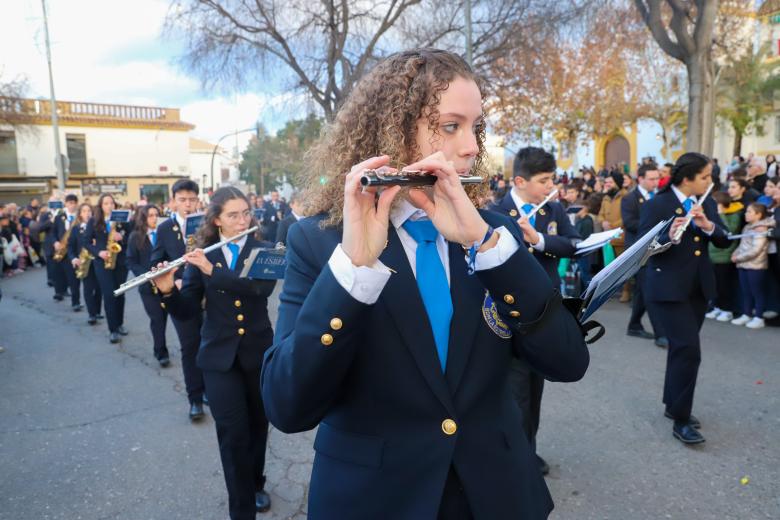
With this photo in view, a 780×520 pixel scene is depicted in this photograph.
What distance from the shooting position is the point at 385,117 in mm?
1551

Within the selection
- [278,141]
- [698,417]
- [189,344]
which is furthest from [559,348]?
[278,141]

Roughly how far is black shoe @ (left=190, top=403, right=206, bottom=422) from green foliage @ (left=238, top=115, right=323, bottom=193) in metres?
30.1

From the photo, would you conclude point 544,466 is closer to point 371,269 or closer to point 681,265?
point 681,265

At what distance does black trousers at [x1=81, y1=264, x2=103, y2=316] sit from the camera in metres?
9.39

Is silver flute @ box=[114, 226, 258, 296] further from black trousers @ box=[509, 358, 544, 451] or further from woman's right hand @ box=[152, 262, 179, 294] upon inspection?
black trousers @ box=[509, 358, 544, 451]

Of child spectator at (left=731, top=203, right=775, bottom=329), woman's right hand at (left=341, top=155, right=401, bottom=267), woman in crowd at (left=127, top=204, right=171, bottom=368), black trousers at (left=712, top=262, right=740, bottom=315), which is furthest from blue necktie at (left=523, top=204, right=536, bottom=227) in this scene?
black trousers at (left=712, top=262, right=740, bottom=315)

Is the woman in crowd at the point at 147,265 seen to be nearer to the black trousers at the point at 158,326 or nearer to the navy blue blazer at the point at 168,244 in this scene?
the black trousers at the point at 158,326

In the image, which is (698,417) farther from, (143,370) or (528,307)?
(143,370)

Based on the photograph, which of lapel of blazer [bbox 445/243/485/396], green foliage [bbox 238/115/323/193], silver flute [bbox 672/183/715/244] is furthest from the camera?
green foliage [bbox 238/115/323/193]

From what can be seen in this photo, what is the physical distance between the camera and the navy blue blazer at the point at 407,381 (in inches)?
53.6

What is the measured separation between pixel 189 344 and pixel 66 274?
8.38 metres

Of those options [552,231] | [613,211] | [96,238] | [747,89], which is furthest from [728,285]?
[747,89]

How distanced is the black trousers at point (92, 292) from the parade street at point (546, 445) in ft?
8.37

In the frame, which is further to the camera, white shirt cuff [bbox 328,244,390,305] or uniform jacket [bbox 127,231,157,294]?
uniform jacket [bbox 127,231,157,294]
